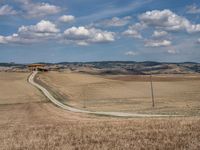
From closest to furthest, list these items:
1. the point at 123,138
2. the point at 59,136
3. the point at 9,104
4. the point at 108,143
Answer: the point at 108,143, the point at 123,138, the point at 59,136, the point at 9,104

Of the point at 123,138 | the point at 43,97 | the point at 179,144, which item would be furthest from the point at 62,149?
the point at 43,97

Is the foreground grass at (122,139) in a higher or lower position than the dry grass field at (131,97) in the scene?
higher

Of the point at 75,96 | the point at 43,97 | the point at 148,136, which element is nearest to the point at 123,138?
the point at 148,136

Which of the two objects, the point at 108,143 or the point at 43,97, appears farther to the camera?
the point at 43,97

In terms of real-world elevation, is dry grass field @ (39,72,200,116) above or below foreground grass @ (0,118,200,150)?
below

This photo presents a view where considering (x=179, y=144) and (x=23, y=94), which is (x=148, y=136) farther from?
(x=23, y=94)

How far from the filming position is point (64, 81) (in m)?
140

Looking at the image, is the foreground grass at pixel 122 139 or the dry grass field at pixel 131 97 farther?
the dry grass field at pixel 131 97

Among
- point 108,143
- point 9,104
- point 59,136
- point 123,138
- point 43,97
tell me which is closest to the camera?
point 108,143

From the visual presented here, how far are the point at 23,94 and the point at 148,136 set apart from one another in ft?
257

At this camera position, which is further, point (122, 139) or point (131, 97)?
point (131, 97)

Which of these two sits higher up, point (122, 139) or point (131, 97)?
point (122, 139)

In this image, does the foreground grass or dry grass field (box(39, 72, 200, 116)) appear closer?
the foreground grass

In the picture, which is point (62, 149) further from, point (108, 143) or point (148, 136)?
point (148, 136)
